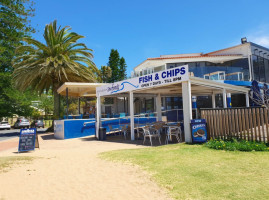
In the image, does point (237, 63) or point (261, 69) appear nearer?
point (261, 69)

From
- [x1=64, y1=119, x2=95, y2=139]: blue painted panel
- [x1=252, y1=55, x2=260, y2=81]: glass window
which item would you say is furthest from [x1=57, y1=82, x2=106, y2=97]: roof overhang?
[x1=252, y1=55, x2=260, y2=81]: glass window

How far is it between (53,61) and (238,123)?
15.2m

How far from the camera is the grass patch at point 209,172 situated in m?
3.71

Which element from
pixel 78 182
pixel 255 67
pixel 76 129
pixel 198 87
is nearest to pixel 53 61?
pixel 76 129

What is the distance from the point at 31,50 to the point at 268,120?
61.1 feet

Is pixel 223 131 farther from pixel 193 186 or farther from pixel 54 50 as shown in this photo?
pixel 54 50

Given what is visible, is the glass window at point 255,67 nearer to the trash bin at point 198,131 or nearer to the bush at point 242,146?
the trash bin at point 198,131

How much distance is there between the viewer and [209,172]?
4855 millimetres

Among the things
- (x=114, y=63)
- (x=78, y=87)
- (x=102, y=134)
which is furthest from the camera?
(x=114, y=63)

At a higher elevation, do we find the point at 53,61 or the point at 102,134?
the point at 53,61

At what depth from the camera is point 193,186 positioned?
160 inches

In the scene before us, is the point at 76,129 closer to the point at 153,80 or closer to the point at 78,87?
the point at 78,87

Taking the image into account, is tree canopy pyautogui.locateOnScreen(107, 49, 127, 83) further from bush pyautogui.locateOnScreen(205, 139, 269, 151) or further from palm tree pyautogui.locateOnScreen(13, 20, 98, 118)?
bush pyautogui.locateOnScreen(205, 139, 269, 151)

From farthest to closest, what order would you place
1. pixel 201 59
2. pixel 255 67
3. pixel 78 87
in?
1. pixel 201 59
2. pixel 255 67
3. pixel 78 87
